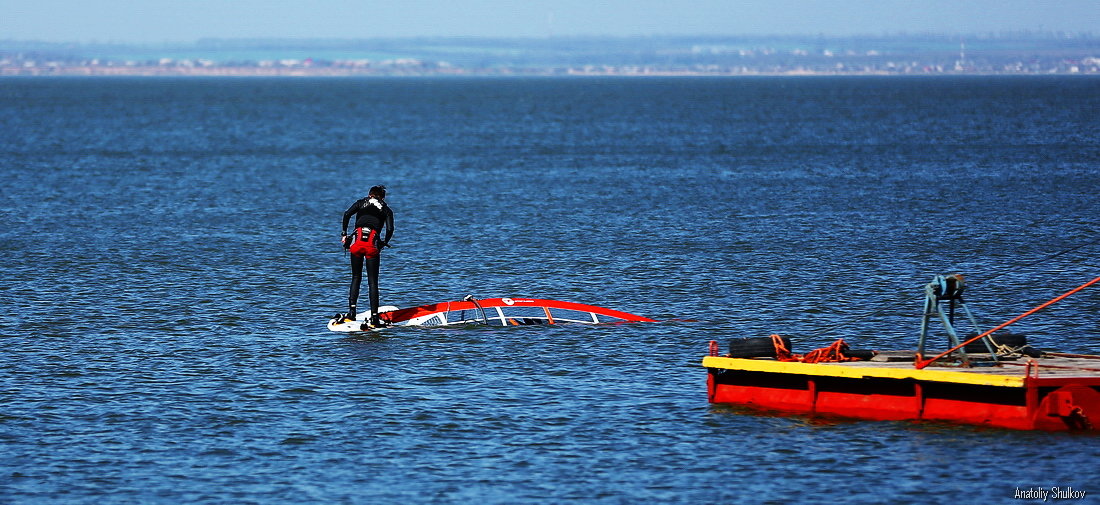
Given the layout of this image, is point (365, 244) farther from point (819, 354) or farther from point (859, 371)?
point (859, 371)

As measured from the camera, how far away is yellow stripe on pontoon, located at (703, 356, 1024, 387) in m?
19.7

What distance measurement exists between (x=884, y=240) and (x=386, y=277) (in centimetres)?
1567

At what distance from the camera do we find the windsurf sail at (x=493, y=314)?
94.3 ft

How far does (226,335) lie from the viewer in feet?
91.8

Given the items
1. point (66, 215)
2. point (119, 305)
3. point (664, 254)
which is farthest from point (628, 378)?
point (66, 215)

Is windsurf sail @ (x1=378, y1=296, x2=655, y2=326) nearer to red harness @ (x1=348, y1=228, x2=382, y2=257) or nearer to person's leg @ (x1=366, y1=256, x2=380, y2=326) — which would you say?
person's leg @ (x1=366, y1=256, x2=380, y2=326)

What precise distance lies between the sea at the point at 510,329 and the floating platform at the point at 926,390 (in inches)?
13.6

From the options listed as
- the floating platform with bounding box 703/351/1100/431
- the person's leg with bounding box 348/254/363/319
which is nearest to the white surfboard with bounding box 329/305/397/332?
the person's leg with bounding box 348/254/363/319

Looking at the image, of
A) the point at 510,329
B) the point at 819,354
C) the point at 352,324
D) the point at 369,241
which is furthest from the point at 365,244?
the point at 819,354

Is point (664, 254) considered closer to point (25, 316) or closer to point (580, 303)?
point (580, 303)

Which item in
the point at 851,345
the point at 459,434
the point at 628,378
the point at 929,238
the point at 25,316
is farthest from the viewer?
the point at 929,238

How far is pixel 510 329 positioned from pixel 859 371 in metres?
9.43

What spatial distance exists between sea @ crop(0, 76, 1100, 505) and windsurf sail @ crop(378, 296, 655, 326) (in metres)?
0.42

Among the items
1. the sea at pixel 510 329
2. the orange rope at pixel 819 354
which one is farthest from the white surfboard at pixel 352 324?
the orange rope at pixel 819 354
